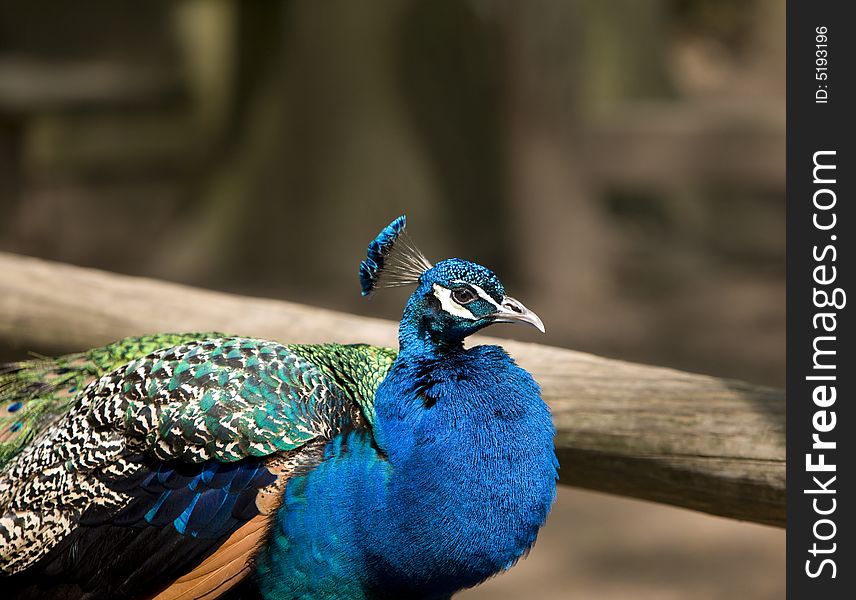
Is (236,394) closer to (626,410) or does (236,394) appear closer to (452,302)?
(452,302)

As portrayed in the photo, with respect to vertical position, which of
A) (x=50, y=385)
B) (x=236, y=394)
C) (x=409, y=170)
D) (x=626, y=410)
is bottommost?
(x=409, y=170)

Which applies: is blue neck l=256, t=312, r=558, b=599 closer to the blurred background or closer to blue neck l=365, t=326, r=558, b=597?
blue neck l=365, t=326, r=558, b=597

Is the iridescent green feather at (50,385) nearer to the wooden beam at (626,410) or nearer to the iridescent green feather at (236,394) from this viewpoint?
the iridescent green feather at (236,394)

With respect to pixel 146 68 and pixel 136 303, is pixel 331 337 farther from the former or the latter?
pixel 146 68

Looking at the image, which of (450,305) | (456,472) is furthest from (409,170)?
(456,472)

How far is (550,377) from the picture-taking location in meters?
2.57

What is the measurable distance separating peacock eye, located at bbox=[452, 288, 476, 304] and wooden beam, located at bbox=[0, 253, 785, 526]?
59 cm

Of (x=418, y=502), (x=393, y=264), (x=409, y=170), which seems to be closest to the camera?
(x=418, y=502)

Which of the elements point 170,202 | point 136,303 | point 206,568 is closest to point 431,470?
point 206,568

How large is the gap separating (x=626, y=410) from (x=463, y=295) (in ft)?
2.04

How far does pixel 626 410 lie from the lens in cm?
246

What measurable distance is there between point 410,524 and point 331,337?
0.91m

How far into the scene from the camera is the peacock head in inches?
79.8

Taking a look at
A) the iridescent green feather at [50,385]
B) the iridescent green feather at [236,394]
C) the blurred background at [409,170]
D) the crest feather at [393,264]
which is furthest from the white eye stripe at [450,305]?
the blurred background at [409,170]
